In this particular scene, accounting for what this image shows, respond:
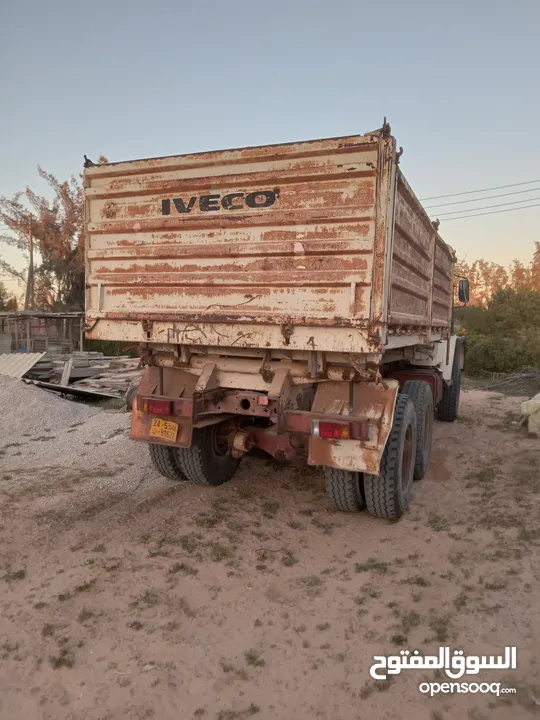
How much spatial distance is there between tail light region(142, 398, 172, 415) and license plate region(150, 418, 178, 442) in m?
0.09

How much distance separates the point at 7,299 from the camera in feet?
103

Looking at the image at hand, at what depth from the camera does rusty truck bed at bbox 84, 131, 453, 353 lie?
11.8 ft

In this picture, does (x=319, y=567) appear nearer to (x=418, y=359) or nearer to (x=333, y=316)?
(x=333, y=316)

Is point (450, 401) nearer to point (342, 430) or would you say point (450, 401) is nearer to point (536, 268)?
point (342, 430)

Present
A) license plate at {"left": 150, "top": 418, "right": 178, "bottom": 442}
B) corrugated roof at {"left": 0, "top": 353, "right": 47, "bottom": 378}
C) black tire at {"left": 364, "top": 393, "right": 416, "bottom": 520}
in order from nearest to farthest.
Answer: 1. black tire at {"left": 364, "top": 393, "right": 416, "bottom": 520}
2. license plate at {"left": 150, "top": 418, "right": 178, "bottom": 442}
3. corrugated roof at {"left": 0, "top": 353, "right": 47, "bottom": 378}

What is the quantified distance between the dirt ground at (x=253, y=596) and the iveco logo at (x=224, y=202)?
2.71 meters

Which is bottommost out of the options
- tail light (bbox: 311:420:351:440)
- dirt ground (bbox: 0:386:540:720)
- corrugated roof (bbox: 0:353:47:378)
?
dirt ground (bbox: 0:386:540:720)

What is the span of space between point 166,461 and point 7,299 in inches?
1224

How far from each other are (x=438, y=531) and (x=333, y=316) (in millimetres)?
2106

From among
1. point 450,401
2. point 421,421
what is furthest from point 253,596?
point 450,401

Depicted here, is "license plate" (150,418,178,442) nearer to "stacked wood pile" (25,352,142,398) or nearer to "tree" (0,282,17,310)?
"stacked wood pile" (25,352,142,398)

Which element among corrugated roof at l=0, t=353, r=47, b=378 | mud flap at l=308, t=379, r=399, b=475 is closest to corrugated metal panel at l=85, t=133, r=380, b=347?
mud flap at l=308, t=379, r=399, b=475

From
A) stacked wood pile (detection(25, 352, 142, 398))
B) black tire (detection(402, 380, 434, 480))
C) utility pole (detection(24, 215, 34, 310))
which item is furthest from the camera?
utility pole (detection(24, 215, 34, 310))

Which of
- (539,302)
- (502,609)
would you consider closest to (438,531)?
(502,609)
